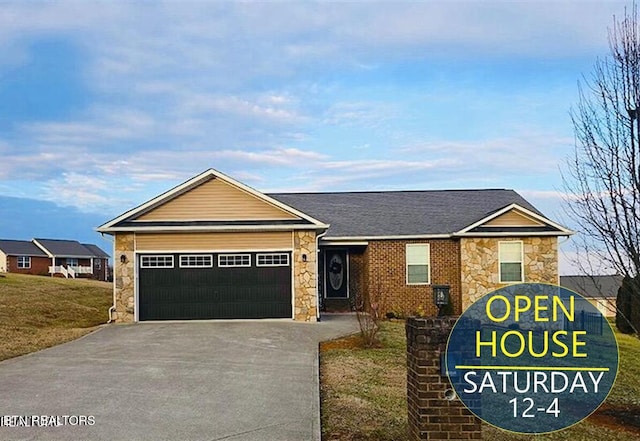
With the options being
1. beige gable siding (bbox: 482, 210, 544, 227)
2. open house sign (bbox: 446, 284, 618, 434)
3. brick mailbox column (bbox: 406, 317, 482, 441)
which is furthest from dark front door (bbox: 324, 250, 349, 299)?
brick mailbox column (bbox: 406, 317, 482, 441)

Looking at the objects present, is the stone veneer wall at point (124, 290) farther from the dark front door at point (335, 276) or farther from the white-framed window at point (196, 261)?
the dark front door at point (335, 276)

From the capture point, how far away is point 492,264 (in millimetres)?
20984

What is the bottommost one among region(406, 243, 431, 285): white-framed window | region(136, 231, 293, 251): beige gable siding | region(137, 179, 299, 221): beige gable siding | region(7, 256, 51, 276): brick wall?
region(7, 256, 51, 276): brick wall

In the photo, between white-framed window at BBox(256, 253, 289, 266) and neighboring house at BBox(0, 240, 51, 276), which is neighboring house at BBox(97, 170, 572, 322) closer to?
white-framed window at BBox(256, 253, 289, 266)

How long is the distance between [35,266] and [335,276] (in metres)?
40.9

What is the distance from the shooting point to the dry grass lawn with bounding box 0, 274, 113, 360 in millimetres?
15531

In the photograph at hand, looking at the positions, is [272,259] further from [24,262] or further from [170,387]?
[24,262]

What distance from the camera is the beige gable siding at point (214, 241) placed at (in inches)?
747

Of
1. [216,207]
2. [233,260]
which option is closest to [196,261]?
[233,260]

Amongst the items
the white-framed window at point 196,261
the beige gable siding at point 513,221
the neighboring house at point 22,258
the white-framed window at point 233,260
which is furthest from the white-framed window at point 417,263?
the neighboring house at point 22,258

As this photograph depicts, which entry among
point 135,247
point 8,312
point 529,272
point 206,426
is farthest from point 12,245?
point 206,426

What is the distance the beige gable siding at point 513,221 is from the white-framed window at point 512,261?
588mm

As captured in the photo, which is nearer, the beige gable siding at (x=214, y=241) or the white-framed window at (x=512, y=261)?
the beige gable siding at (x=214, y=241)

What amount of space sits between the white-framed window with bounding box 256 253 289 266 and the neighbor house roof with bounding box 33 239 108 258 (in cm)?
4378
